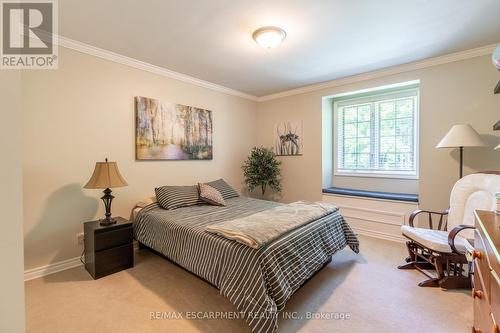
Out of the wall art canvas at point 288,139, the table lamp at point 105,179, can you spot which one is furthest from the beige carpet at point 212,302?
the wall art canvas at point 288,139

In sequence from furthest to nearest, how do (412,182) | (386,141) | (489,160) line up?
1. (386,141)
2. (412,182)
3. (489,160)

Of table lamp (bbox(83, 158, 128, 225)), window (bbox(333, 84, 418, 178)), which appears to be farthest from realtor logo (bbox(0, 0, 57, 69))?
window (bbox(333, 84, 418, 178))

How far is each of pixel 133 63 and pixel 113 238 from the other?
2179mm

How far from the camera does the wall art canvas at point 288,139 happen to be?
4.38 m

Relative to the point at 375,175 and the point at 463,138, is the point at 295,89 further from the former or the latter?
the point at 463,138

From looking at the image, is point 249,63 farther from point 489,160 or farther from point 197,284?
point 489,160

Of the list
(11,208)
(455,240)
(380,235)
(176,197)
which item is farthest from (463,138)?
(11,208)

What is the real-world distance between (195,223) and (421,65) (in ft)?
11.5

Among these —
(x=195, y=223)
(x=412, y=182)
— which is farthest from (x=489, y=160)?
(x=195, y=223)

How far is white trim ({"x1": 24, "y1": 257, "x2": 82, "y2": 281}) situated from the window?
4.13 m

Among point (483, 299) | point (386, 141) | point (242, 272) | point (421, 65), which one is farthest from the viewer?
point (386, 141)

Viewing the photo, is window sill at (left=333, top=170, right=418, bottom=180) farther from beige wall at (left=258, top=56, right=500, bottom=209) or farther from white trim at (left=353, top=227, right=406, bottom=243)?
white trim at (left=353, top=227, right=406, bottom=243)

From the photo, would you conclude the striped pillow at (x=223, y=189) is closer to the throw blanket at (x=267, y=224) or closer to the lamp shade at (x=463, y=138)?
the throw blanket at (x=267, y=224)

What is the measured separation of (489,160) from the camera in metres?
2.71
